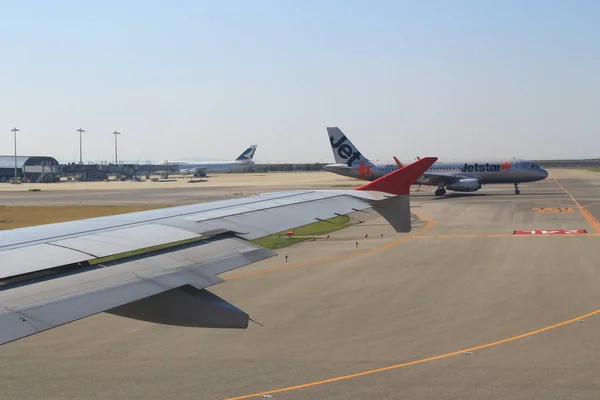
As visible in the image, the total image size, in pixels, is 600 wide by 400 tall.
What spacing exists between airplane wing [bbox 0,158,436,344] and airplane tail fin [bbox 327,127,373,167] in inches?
2269

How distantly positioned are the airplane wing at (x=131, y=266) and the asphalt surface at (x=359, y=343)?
9.12ft

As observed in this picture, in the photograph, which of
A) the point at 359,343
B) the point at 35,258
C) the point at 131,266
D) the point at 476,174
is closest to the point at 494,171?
the point at 476,174

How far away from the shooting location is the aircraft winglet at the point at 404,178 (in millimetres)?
9803

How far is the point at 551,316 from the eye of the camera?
554 inches

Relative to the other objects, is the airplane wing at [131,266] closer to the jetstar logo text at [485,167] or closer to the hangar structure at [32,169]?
the jetstar logo text at [485,167]

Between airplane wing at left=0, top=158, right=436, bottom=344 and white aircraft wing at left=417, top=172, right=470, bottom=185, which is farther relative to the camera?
white aircraft wing at left=417, top=172, right=470, bottom=185

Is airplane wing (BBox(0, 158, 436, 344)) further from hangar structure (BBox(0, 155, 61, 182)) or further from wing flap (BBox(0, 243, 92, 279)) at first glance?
hangar structure (BBox(0, 155, 61, 182))

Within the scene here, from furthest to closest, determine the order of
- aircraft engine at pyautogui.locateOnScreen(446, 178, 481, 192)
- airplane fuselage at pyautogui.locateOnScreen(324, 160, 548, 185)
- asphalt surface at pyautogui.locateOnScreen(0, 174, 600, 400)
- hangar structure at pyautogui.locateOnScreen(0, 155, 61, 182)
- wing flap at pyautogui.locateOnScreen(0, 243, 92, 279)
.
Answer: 1. hangar structure at pyautogui.locateOnScreen(0, 155, 61, 182)
2. airplane fuselage at pyautogui.locateOnScreen(324, 160, 548, 185)
3. aircraft engine at pyautogui.locateOnScreen(446, 178, 481, 192)
4. asphalt surface at pyautogui.locateOnScreen(0, 174, 600, 400)
5. wing flap at pyautogui.locateOnScreen(0, 243, 92, 279)

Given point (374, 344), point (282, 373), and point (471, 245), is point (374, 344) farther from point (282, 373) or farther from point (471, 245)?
point (471, 245)

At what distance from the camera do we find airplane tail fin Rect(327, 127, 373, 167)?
6706 centimetres

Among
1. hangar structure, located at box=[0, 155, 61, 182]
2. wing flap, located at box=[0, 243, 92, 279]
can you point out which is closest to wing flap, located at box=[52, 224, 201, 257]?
wing flap, located at box=[0, 243, 92, 279]

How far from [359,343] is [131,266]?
6993 millimetres

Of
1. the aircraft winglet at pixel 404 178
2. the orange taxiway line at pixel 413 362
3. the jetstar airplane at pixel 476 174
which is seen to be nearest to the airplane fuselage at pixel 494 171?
the jetstar airplane at pixel 476 174

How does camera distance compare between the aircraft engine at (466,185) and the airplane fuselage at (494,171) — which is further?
the airplane fuselage at (494,171)
